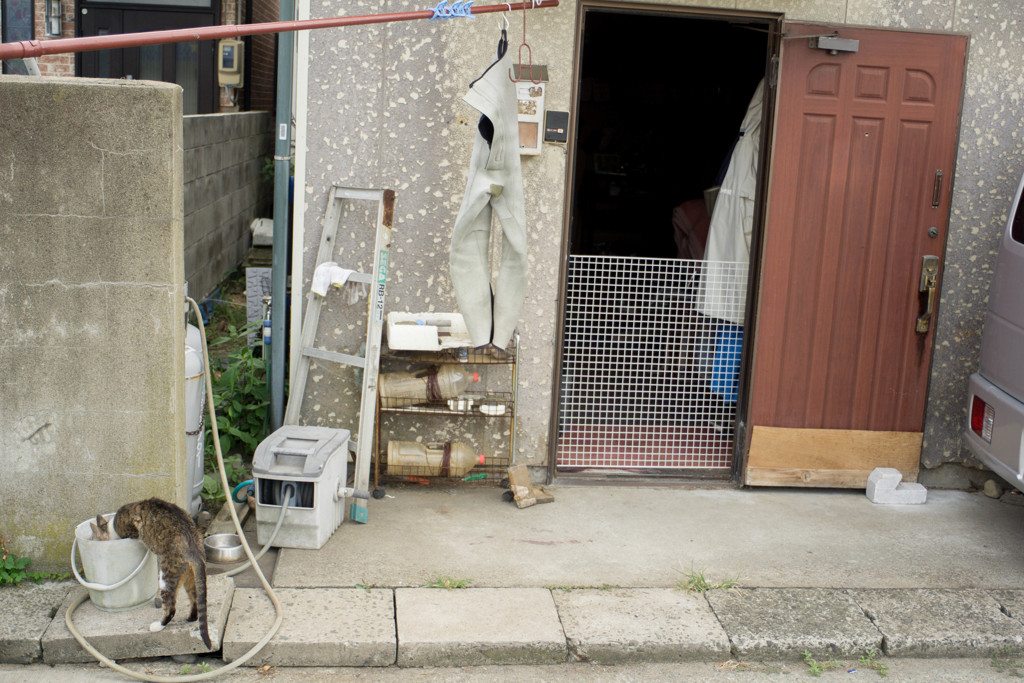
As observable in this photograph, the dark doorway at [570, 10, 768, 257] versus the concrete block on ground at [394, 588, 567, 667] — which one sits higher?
the dark doorway at [570, 10, 768, 257]

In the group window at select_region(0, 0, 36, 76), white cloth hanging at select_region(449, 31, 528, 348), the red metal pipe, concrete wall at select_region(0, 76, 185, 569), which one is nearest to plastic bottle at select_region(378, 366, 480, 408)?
white cloth hanging at select_region(449, 31, 528, 348)

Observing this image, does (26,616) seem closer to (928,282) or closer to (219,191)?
(928,282)

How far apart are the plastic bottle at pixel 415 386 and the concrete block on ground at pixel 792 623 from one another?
1.84m

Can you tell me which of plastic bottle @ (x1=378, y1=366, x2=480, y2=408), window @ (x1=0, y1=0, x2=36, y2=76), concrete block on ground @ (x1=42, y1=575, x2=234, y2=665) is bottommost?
concrete block on ground @ (x1=42, y1=575, x2=234, y2=665)

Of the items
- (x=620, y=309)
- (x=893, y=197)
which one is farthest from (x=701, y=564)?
(x=893, y=197)

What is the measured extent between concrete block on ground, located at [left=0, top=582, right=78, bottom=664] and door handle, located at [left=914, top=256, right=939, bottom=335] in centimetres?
463

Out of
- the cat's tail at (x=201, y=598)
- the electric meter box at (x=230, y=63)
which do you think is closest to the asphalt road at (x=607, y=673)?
the cat's tail at (x=201, y=598)

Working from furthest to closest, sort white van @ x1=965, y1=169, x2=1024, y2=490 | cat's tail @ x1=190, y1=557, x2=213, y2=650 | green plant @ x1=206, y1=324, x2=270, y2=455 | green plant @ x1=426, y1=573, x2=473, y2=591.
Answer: green plant @ x1=206, y1=324, x2=270, y2=455
white van @ x1=965, y1=169, x2=1024, y2=490
green plant @ x1=426, y1=573, x2=473, y2=591
cat's tail @ x1=190, y1=557, x2=213, y2=650

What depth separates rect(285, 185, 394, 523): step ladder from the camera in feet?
15.9

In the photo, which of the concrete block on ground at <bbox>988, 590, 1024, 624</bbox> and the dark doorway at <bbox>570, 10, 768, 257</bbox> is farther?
the dark doorway at <bbox>570, 10, 768, 257</bbox>

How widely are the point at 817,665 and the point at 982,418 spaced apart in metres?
1.85

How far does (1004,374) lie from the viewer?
480cm

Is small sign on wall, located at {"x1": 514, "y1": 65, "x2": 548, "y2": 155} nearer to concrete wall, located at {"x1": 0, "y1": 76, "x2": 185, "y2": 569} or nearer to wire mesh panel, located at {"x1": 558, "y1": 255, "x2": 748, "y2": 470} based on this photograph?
wire mesh panel, located at {"x1": 558, "y1": 255, "x2": 748, "y2": 470}

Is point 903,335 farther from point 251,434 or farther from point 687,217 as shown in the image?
point 251,434
